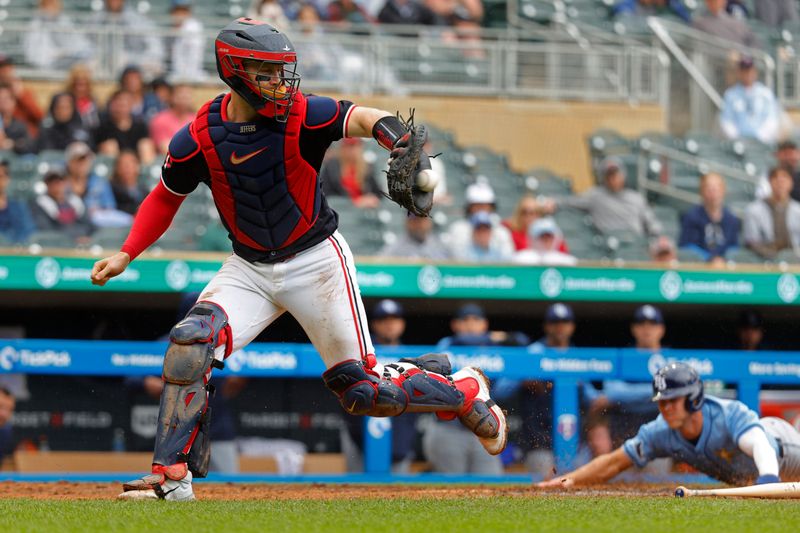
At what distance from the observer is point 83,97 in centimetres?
1069

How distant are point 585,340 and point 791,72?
494 cm

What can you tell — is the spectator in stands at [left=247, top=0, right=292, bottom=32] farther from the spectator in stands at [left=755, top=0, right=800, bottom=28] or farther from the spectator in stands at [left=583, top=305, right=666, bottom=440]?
the spectator in stands at [left=755, top=0, right=800, bottom=28]

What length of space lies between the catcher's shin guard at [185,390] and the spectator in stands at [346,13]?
26.3 feet

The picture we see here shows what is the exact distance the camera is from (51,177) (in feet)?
31.0

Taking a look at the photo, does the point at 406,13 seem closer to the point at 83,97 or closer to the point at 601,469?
the point at 83,97

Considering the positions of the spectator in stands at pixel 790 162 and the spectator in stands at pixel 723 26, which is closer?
the spectator in stands at pixel 790 162

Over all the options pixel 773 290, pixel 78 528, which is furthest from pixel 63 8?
pixel 78 528

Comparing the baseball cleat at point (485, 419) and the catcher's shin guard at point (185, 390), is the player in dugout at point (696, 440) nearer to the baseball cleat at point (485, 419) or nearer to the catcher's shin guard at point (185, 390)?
the baseball cleat at point (485, 419)

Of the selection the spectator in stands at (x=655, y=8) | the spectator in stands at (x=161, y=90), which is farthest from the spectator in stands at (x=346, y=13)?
the spectator in stands at (x=655, y=8)

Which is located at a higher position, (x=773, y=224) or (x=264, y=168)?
(x=264, y=168)

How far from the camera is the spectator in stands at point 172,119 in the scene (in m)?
10.7

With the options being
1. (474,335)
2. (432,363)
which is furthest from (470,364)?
(432,363)

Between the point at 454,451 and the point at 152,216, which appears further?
the point at 454,451

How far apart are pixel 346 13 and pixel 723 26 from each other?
13.3 feet
